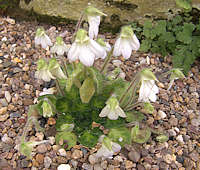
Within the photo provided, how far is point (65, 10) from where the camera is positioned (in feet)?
8.65

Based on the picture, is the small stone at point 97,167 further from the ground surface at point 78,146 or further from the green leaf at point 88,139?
the green leaf at point 88,139

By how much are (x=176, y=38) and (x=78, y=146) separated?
1293 millimetres

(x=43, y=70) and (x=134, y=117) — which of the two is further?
(x=134, y=117)

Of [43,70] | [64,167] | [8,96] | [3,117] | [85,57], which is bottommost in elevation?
[64,167]

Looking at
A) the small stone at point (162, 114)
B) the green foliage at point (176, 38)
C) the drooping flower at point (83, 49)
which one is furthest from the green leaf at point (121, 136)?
the green foliage at point (176, 38)

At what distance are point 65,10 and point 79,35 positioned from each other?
56.3 inches

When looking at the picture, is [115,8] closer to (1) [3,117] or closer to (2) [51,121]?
(2) [51,121]

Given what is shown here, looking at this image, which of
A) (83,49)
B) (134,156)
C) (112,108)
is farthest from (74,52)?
(134,156)

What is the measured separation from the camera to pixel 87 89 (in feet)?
5.35

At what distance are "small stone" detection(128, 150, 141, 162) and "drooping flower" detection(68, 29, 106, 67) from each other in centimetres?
80

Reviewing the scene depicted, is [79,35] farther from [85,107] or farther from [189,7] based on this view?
[189,7]

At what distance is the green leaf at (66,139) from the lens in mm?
1778

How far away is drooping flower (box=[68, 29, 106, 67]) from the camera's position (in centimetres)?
131

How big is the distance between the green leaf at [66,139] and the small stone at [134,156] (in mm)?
379
